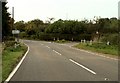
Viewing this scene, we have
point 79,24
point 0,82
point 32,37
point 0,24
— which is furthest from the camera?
point 32,37

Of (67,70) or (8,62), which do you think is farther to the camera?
(8,62)

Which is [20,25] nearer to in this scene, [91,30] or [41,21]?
[41,21]

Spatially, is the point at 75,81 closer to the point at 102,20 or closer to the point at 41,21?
the point at 102,20

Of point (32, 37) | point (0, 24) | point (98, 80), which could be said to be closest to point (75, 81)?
point (98, 80)

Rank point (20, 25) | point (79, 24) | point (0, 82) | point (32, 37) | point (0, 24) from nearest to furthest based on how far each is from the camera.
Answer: point (0, 82), point (0, 24), point (79, 24), point (32, 37), point (20, 25)

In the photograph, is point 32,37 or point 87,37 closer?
point 87,37

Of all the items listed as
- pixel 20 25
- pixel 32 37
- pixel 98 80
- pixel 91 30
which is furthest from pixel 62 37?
pixel 98 80

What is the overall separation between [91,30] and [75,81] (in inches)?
3123

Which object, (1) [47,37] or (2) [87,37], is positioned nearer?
(2) [87,37]

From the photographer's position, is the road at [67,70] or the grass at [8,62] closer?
the road at [67,70]

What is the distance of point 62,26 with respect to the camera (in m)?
95.9

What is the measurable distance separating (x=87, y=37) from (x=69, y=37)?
639 centimetres

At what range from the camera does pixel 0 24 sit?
56.8 meters

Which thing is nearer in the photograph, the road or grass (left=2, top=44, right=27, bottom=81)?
the road
